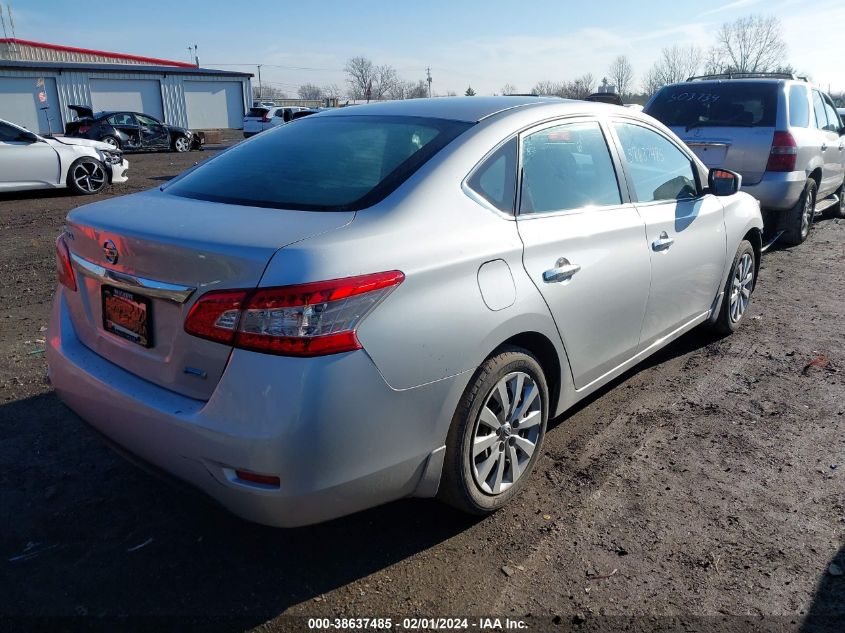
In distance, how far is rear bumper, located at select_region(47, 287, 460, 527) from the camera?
2129 mm

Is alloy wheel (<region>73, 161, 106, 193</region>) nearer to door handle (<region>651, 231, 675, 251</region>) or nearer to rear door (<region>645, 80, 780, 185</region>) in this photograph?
rear door (<region>645, 80, 780, 185</region>)

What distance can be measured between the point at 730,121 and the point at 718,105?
275 mm

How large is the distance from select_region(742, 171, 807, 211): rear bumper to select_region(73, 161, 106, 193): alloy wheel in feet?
35.4

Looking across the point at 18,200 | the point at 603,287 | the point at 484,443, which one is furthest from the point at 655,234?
the point at 18,200

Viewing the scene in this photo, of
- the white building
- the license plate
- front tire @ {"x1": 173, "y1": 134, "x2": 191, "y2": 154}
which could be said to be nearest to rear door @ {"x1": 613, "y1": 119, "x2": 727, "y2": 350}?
the license plate

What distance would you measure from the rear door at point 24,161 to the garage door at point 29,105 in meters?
26.1

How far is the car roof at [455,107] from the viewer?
10.5 feet

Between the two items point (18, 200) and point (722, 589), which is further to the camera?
point (18, 200)

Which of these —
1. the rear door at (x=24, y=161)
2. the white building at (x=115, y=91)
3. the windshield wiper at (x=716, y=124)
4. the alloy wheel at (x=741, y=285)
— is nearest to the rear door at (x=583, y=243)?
the alloy wheel at (x=741, y=285)

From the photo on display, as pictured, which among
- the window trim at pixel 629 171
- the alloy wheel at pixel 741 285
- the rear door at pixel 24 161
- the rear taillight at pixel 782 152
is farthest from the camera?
the rear door at pixel 24 161

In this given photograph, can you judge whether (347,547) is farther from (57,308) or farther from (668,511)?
(57,308)

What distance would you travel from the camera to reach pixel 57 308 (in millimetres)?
3002

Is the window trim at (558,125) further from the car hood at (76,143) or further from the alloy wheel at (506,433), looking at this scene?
the car hood at (76,143)

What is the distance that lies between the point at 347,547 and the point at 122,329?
1.22 metres
